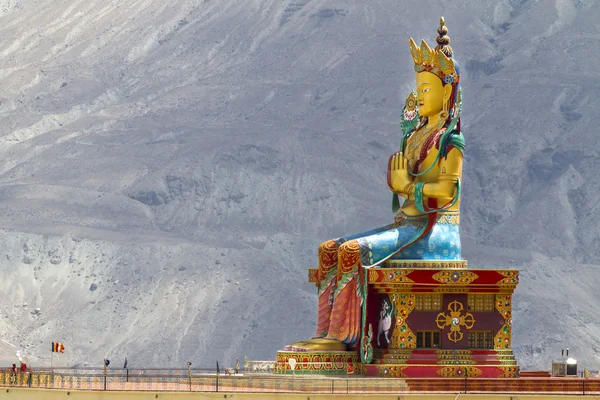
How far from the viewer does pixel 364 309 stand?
3362 centimetres

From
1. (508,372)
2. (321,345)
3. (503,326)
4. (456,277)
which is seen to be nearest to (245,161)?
(321,345)

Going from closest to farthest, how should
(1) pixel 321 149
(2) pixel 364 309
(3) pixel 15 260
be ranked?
(2) pixel 364 309 < (3) pixel 15 260 < (1) pixel 321 149

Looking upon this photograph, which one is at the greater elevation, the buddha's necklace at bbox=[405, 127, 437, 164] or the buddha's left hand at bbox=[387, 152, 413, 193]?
the buddha's necklace at bbox=[405, 127, 437, 164]

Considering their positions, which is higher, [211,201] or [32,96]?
[32,96]

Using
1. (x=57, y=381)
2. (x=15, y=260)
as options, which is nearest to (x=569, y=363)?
(x=57, y=381)

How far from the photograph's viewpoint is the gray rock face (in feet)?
368

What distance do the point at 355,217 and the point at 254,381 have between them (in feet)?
309

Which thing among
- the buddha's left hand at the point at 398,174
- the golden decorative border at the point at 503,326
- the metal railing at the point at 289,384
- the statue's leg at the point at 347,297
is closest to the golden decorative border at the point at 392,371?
the metal railing at the point at 289,384

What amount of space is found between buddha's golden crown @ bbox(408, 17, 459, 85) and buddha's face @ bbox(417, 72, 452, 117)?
12 cm

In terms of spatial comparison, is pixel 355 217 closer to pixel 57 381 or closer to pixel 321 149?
pixel 321 149

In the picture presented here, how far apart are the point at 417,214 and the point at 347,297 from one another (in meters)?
2.33

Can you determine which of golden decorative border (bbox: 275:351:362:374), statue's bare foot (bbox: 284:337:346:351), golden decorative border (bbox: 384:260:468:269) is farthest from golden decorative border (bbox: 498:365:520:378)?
statue's bare foot (bbox: 284:337:346:351)

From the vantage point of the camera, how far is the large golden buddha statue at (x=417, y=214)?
3397cm

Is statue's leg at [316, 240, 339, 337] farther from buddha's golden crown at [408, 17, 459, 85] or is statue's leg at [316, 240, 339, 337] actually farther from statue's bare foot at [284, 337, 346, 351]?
buddha's golden crown at [408, 17, 459, 85]
